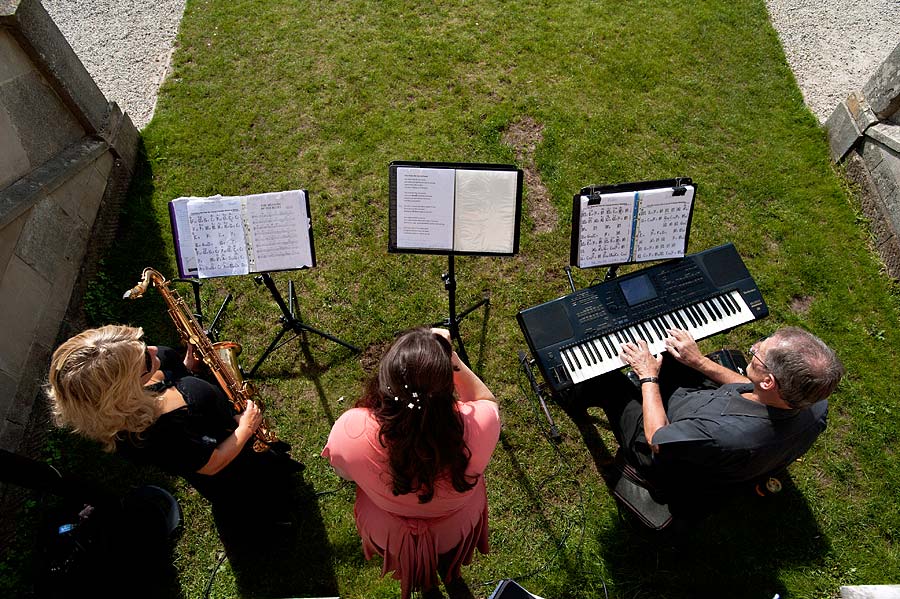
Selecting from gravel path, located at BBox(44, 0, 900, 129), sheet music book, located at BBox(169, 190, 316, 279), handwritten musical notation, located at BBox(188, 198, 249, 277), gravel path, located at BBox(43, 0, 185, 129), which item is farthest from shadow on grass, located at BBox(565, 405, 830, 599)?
gravel path, located at BBox(43, 0, 185, 129)

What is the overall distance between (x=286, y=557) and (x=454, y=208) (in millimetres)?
2837

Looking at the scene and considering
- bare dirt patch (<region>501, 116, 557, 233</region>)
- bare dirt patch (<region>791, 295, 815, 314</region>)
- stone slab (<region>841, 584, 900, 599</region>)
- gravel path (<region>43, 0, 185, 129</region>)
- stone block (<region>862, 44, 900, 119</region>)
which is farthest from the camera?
gravel path (<region>43, 0, 185, 129</region>)

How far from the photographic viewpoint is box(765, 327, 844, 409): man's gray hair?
2605 mm

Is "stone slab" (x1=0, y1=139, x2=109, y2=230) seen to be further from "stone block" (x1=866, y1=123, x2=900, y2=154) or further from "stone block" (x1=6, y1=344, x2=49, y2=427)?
"stone block" (x1=866, y1=123, x2=900, y2=154)

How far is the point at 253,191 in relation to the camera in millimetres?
5586

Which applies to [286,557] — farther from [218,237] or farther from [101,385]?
[218,237]

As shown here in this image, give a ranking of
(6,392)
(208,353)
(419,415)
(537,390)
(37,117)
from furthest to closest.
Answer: (37,117) → (537,390) → (6,392) → (208,353) → (419,415)

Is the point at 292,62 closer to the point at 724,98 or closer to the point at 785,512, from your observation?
the point at 724,98

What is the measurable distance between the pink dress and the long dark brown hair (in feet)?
0.33

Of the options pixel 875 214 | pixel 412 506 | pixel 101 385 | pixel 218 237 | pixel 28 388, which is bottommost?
pixel 28 388

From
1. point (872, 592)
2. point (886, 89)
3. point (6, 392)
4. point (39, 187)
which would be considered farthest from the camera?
point (886, 89)

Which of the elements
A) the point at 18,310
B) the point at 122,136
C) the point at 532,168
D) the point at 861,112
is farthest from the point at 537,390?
the point at 122,136

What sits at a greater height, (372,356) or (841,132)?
(841,132)

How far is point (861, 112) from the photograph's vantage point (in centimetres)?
→ 551
